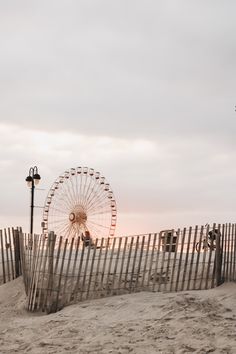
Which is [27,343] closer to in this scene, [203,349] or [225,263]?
[203,349]

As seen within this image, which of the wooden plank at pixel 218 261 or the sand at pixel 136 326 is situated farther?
the wooden plank at pixel 218 261

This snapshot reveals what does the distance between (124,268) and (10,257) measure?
4.58m

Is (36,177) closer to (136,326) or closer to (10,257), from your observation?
(10,257)

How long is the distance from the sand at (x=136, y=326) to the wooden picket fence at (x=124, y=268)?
1.44ft

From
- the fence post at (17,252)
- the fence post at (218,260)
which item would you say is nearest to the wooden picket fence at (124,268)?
the fence post at (218,260)

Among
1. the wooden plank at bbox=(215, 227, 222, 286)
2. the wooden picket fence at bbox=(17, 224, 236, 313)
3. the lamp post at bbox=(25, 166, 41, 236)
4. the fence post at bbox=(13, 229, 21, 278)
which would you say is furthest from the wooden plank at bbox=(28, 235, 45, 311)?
the lamp post at bbox=(25, 166, 41, 236)

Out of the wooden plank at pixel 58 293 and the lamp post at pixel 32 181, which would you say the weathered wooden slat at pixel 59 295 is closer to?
the wooden plank at pixel 58 293

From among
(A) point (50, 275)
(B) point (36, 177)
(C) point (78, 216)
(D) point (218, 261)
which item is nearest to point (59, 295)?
(A) point (50, 275)

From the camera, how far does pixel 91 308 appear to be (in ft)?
39.9

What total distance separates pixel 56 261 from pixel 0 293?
2.57m

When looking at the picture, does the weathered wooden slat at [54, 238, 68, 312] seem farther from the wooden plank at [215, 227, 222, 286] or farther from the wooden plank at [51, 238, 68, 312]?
the wooden plank at [215, 227, 222, 286]

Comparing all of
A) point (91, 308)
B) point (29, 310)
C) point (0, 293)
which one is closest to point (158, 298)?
point (91, 308)

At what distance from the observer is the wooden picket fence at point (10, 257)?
16.5 m

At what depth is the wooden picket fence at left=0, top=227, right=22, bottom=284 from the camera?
1655 cm
